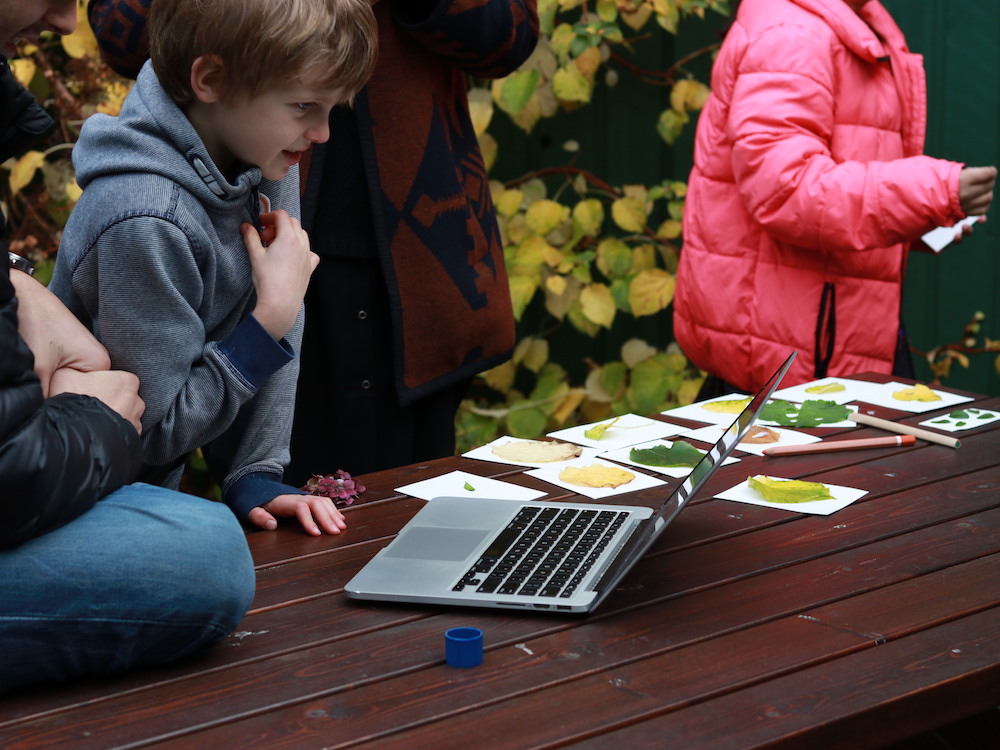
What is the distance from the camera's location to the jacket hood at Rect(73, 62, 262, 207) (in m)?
1.61

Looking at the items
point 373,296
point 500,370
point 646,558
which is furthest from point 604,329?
point 646,558

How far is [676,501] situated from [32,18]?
0.90 metres

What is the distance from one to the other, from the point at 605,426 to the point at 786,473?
0.39 m

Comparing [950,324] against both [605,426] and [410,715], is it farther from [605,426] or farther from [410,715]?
[410,715]

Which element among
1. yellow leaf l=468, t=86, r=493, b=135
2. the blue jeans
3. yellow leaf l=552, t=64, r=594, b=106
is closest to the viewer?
the blue jeans

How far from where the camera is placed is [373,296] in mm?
2191

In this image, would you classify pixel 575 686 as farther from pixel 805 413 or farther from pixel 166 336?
pixel 805 413

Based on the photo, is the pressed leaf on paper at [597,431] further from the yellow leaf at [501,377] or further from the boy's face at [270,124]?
the yellow leaf at [501,377]

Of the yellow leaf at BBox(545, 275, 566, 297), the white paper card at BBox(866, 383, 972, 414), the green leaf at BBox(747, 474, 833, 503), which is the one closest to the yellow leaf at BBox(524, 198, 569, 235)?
the yellow leaf at BBox(545, 275, 566, 297)

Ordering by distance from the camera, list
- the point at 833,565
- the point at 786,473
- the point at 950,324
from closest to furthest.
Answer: the point at 833,565 → the point at 786,473 → the point at 950,324

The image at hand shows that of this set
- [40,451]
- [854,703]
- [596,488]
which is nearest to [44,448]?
[40,451]

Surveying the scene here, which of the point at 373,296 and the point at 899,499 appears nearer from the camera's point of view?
the point at 899,499

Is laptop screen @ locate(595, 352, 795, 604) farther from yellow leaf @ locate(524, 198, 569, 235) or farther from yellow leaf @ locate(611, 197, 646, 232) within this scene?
yellow leaf @ locate(611, 197, 646, 232)

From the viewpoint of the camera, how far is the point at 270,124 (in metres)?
1.65
